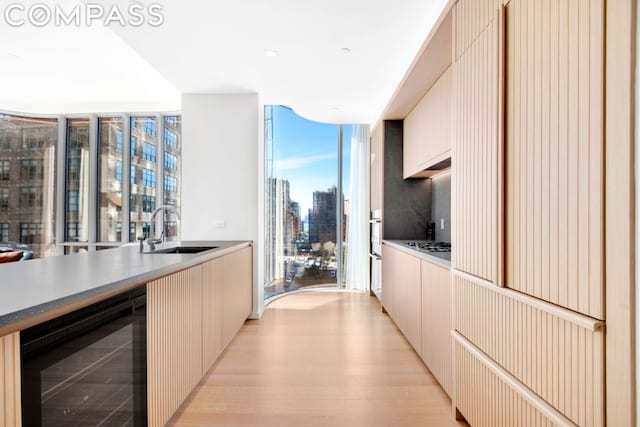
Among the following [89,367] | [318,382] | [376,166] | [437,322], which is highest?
[376,166]

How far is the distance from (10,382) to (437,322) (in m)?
2.12

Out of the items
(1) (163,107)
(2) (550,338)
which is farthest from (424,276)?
(1) (163,107)

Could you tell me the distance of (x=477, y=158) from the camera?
166 centimetres

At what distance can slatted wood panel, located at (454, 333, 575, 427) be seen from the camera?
1.20m

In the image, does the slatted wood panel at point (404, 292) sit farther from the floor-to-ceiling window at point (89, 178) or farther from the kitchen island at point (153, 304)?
the floor-to-ceiling window at point (89, 178)

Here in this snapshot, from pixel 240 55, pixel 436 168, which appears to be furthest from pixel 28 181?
pixel 436 168

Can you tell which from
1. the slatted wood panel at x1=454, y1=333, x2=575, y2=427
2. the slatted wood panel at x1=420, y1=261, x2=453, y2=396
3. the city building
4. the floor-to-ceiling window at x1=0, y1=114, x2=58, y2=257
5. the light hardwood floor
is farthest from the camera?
the city building

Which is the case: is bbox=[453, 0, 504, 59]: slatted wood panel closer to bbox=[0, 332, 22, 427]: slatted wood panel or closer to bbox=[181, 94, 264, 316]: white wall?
bbox=[0, 332, 22, 427]: slatted wood panel

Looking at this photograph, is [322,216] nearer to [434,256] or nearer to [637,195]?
[434,256]

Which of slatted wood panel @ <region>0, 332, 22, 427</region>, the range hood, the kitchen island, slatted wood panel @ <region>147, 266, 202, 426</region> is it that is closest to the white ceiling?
the range hood

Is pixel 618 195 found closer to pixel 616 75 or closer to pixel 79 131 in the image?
pixel 616 75

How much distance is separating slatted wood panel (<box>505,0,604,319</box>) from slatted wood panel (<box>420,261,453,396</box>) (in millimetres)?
728

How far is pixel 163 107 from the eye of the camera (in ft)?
16.8

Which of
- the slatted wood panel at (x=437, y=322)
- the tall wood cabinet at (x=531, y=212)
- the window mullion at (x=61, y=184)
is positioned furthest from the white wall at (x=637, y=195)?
the window mullion at (x=61, y=184)
